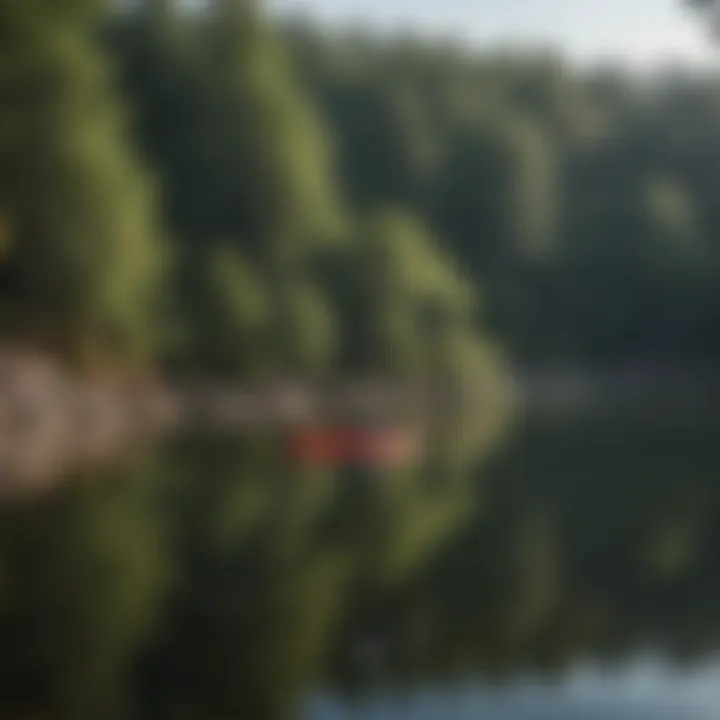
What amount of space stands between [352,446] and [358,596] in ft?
12.0

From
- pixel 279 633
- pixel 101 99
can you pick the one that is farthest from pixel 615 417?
pixel 279 633

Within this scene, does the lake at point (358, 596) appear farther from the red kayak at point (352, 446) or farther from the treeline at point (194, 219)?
the treeline at point (194, 219)

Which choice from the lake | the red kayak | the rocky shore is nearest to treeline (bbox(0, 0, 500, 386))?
the rocky shore

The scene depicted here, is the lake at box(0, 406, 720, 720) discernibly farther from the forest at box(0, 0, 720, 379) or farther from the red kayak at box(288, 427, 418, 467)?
the forest at box(0, 0, 720, 379)

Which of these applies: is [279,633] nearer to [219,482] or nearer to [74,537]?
[74,537]

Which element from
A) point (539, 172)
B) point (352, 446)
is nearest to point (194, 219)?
point (539, 172)

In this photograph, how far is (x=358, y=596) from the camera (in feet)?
12.2

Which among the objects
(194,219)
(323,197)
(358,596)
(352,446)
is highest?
(323,197)

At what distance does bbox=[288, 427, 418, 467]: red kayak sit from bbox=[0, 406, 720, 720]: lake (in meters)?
0.39

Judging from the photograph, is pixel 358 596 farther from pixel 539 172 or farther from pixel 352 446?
pixel 539 172

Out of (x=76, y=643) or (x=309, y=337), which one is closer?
(x=76, y=643)

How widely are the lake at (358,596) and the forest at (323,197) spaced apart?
259 cm

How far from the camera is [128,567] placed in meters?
4.01

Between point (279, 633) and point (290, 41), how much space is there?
6568 mm
